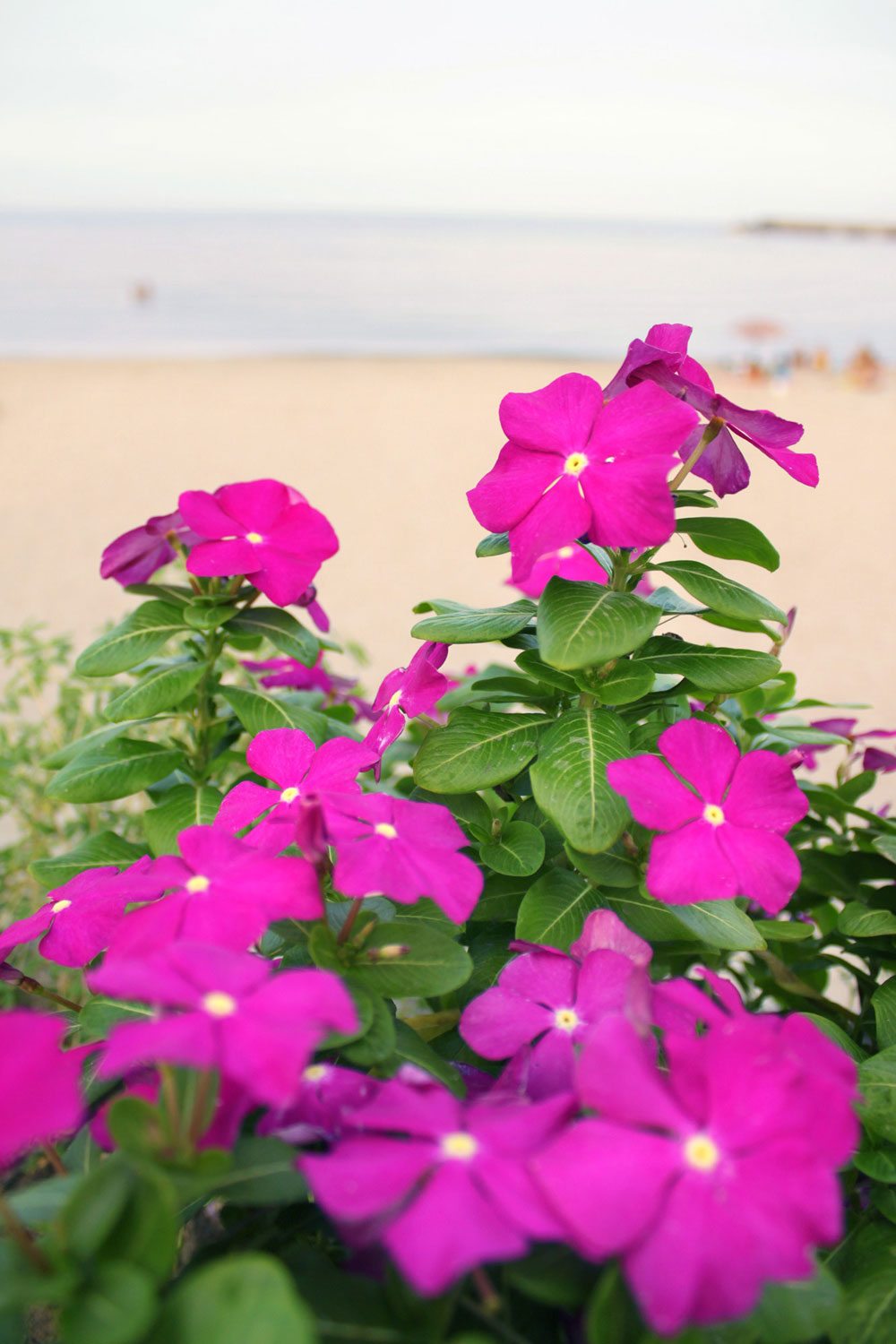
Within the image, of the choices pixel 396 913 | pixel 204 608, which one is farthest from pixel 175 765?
pixel 396 913

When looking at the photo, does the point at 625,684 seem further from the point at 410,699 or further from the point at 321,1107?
the point at 321,1107

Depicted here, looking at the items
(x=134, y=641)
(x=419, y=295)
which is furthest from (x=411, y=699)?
(x=419, y=295)

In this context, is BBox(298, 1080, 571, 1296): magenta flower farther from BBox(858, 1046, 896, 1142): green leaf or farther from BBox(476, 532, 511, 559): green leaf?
BBox(476, 532, 511, 559): green leaf

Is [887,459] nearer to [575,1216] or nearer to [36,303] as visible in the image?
[575,1216]

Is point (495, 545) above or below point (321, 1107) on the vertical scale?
above

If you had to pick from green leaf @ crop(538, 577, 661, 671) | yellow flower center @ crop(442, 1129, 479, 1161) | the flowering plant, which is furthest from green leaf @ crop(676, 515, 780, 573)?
yellow flower center @ crop(442, 1129, 479, 1161)

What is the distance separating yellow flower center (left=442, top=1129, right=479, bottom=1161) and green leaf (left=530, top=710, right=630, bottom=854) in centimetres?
27

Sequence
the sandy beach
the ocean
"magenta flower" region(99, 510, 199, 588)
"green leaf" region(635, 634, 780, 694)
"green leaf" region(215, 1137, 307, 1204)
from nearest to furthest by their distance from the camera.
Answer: "green leaf" region(215, 1137, 307, 1204), "green leaf" region(635, 634, 780, 694), "magenta flower" region(99, 510, 199, 588), the sandy beach, the ocean

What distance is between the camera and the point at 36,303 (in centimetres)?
1377

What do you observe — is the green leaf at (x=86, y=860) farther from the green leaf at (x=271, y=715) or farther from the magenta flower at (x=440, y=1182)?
the magenta flower at (x=440, y=1182)

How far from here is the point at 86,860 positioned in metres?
1.06

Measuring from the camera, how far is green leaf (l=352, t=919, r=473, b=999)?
677mm

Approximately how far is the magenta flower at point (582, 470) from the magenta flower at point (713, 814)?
16 centimetres

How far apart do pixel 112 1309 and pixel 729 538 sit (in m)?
0.72
